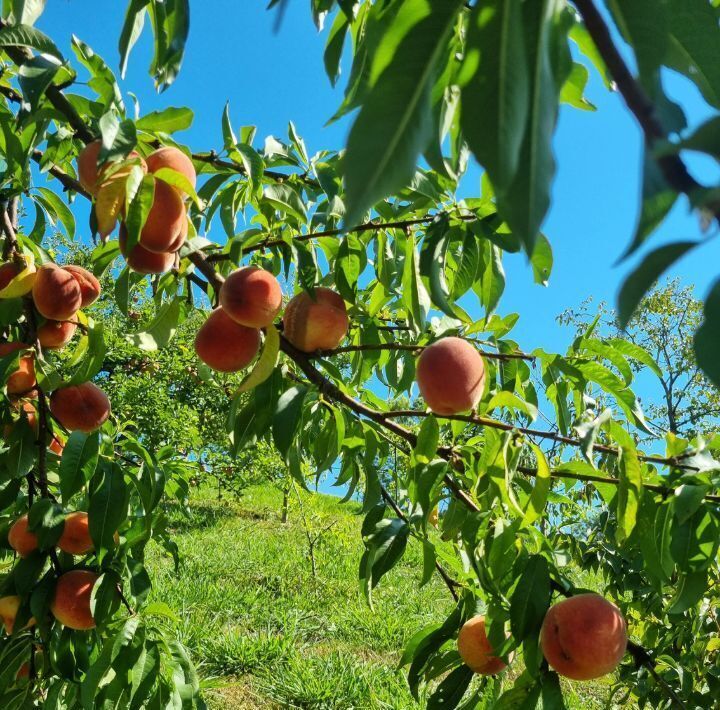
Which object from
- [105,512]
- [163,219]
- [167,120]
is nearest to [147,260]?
[163,219]

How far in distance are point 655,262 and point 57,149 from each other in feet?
3.79

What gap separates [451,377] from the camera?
38.9 inches

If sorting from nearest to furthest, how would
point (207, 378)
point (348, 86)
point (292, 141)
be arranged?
point (348, 86)
point (292, 141)
point (207, 378)

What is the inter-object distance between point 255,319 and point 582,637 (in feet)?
2.08

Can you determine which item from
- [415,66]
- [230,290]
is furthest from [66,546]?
[415,66]

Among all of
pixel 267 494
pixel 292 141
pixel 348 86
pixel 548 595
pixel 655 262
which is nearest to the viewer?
pixel 655 262

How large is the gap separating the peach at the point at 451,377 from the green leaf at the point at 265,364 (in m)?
0.22

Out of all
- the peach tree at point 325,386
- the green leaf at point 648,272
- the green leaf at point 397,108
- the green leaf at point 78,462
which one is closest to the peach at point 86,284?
the peach tree at point 325,386

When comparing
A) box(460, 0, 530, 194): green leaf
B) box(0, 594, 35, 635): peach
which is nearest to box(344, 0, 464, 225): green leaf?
box(460, 0, 530, 194): green leaf

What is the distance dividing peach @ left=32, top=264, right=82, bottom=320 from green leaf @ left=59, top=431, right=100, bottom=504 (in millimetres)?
284

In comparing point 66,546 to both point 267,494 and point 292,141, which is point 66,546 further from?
point 267,494

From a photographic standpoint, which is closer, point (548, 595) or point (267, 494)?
point (548, 595)

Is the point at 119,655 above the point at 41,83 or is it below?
below

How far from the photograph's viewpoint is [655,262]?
24 centimetres
